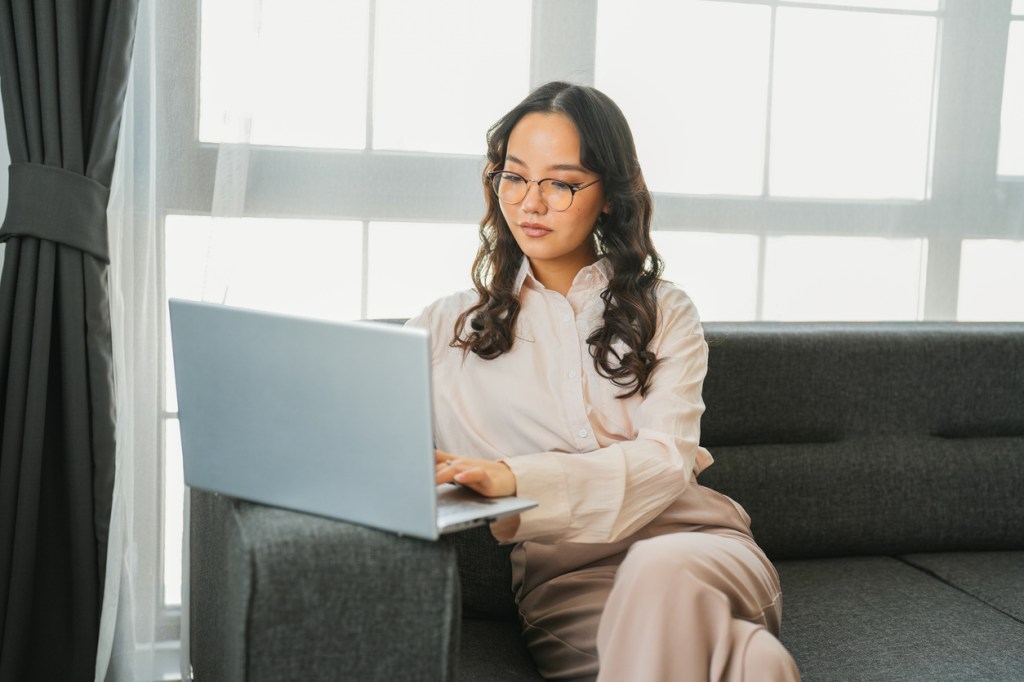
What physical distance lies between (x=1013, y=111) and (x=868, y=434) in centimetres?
94

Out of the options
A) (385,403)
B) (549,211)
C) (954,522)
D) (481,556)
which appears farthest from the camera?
(954,522)

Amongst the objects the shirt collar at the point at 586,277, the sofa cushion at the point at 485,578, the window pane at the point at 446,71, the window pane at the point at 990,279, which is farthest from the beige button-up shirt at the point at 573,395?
the window pane at the point at 990,279

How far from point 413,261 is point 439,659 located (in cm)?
110

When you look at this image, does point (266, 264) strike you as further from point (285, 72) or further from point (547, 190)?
point (547, 190)

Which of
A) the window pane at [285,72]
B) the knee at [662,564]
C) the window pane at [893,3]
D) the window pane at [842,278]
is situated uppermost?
the window pane at [893,3]

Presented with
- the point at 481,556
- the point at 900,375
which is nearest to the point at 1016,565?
the point at 900,375

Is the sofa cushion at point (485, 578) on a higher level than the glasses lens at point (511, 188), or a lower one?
lower

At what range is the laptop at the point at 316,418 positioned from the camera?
1.08m

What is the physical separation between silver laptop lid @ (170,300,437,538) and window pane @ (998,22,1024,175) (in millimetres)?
1935

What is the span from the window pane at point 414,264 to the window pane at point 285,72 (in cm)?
20

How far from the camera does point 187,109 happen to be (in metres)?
1.95

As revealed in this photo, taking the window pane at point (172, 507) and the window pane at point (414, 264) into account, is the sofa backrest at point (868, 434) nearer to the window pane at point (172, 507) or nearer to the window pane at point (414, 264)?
the window pane at point (414, 264)

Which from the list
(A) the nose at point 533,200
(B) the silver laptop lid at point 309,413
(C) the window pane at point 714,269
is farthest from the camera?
(C) the window pane at point 714,269

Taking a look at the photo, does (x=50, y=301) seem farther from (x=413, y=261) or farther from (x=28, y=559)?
(x=413, y=261)
